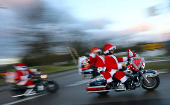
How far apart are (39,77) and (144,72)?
14.1 ft

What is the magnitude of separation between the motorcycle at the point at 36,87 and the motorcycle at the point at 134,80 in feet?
7.33

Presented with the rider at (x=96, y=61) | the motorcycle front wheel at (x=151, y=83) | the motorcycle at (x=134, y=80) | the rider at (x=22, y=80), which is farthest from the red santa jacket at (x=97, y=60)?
the rider at (x=22, y=80)

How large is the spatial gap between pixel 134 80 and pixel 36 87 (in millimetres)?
3965

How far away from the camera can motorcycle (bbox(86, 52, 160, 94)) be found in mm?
5625

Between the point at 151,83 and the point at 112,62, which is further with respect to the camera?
the point at 151,83

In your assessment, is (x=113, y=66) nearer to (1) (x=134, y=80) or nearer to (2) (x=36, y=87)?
(1) (x=134, y=80)

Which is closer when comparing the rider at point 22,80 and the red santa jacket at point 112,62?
the red santa jacket at point 112,62

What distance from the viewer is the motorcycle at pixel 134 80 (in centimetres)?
562

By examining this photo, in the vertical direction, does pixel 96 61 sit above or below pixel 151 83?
above

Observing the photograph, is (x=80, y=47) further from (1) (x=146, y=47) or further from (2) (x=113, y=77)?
(2) (x=113, y=77)

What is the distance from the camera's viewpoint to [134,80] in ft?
18.6

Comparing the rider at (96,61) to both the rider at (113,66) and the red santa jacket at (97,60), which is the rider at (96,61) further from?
the rider at (113,66)

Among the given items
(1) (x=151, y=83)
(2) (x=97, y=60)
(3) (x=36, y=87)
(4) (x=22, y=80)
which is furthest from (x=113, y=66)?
(4) (x=22, y=80)

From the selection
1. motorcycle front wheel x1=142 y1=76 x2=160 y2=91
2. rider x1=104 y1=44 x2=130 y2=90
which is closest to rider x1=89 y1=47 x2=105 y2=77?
rider x1=104 y1=44 x2=130 y2=90
